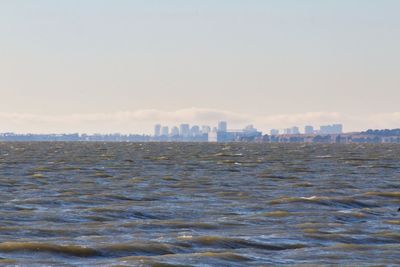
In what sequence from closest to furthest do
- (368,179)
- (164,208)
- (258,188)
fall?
(164,208)
(258,188)
(368,179)

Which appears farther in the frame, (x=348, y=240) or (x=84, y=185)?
(x=84, y=185)

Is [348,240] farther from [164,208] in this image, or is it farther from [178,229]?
[164,208]

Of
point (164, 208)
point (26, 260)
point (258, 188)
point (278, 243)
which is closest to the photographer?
point (26, 260)

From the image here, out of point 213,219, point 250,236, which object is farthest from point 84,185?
point 250,236

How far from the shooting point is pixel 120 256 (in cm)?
2314

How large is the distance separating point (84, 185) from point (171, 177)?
8725 mm

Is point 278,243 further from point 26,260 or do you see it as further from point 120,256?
point 26,260

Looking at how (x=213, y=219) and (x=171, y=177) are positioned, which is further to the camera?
(x=171, y=177)

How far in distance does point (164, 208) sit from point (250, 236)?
8.43 meters

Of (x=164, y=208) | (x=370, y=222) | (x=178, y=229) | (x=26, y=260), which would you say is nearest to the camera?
(x=26, y=260)

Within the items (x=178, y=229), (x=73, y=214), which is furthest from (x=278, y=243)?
(x=73, y=214)

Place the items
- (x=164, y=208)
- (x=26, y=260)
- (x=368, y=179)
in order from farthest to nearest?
(x=368, y=179) → (x=164, y=208) → (x=26, y=260)

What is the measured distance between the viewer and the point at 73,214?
32.2m

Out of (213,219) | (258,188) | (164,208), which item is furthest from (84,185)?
(213,219)
